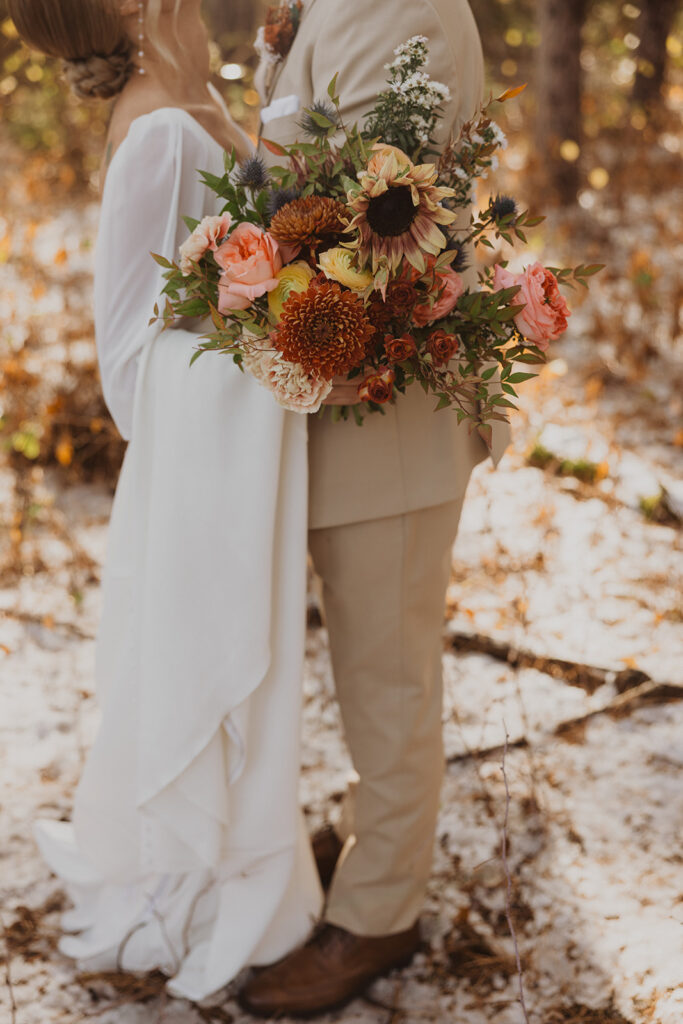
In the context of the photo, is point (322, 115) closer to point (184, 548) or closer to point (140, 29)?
point (140, 29)

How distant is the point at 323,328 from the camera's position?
4.34ft

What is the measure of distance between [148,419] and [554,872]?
4.63 feet

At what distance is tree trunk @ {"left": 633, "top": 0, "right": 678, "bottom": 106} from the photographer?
6.31 meters

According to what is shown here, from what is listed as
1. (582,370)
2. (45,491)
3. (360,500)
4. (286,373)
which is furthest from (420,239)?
(582,370)

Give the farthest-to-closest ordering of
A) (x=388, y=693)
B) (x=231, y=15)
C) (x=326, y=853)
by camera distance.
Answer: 1. (x=231, y=15)
2. (x=326, y=853)
3. (x=388, y=693)

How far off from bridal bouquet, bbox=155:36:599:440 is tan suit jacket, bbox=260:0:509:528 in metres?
0.06

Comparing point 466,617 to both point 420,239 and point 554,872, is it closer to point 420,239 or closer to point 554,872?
A: point 554,872

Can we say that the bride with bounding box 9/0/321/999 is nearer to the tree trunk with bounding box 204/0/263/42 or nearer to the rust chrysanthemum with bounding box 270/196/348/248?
the rust chrysanthemum with bounding box 270/196/348/248

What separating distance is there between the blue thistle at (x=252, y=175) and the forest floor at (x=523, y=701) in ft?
4.79

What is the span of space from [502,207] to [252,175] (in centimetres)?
39

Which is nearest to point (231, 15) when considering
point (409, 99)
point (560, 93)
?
point (560, 93)

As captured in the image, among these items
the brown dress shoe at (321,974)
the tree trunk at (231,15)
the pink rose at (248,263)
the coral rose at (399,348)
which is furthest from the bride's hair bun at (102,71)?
the tree trunk at (231,15)

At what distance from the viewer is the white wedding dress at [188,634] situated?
165 centimetres

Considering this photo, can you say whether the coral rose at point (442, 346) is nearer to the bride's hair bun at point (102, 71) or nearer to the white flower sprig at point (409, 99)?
the white flower sprig at point (409, 99)
